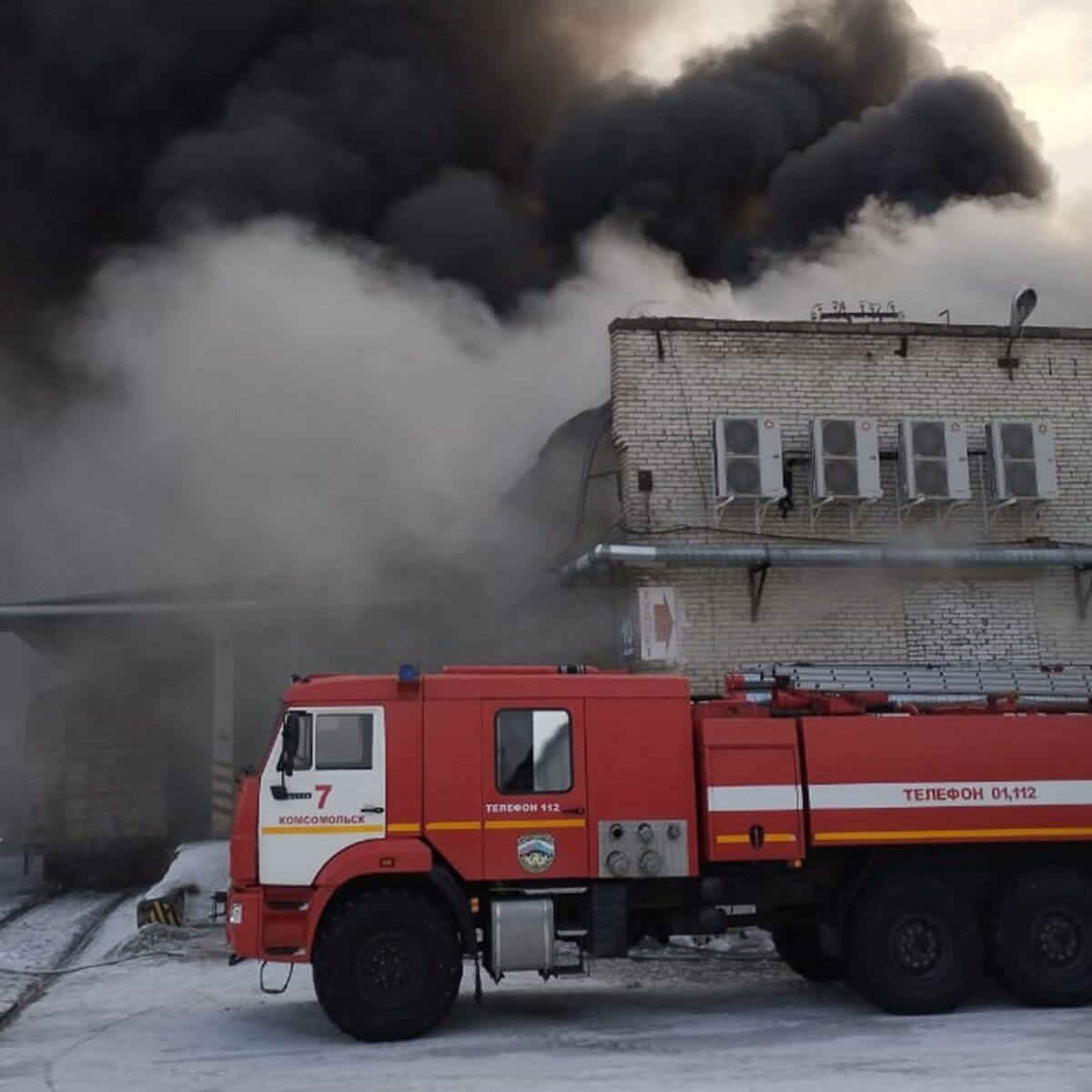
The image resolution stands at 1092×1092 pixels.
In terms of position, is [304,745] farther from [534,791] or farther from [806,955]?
[806,955]

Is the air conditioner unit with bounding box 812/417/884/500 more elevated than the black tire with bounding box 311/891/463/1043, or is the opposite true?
the air conditioner unit with bounding box 812/417/884/500

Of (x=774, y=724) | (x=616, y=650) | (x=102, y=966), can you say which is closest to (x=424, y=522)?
(x=616, y=650)

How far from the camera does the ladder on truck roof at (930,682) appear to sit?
748 cm

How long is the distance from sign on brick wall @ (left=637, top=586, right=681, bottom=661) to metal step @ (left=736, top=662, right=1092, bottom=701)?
2.41 meters

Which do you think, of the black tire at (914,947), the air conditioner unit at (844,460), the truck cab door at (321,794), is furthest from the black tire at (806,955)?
the air conditioner unit at (844,460)

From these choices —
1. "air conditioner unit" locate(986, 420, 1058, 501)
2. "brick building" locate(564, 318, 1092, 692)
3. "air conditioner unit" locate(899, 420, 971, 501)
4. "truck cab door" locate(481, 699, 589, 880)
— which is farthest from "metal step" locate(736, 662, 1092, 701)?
"air conditioner unit" locate(986, 420, 1058, 501)

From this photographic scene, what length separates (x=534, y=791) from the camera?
6.68 meters

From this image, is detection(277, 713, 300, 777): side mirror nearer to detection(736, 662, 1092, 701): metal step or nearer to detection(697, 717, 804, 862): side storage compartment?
detection(697, 717, 804, 862): side storage compartment

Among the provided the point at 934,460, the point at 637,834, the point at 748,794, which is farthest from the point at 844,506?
the point at 637,834

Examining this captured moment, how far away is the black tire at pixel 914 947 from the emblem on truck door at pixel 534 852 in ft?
6.09

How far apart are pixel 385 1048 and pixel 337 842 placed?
1.07m

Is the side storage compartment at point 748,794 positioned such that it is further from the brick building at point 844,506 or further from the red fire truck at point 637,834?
the brick building at point 844,506

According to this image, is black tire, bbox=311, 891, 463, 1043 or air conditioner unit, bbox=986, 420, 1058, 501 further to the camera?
air conditioner unit, bbox=986, 420, 1058, 501

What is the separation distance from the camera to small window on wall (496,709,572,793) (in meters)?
6.69
